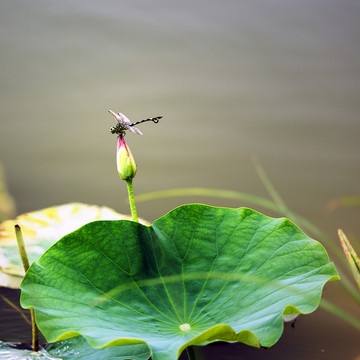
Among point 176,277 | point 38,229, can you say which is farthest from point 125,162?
point 38,229

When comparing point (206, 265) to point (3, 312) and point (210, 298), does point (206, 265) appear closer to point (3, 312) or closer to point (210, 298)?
point (210, 298)

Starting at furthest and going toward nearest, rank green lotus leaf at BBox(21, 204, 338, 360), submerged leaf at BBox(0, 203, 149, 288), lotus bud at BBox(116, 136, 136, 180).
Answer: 1. submerged leaf at BBox(0, 203, 149, 288)
2. lotus bud at BBox(116, 136, 136, 180)
3. green lotus leaf at BBox(21, 204, 338, 360)

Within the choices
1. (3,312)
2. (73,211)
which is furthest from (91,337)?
(73,211)

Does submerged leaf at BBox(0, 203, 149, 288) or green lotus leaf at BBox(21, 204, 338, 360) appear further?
submerged leaf at BBox(0, 203, 149, 288)

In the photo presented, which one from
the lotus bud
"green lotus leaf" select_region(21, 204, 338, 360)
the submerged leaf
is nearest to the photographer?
"green lotus leaf" select_region(21, 204, 338, 360)

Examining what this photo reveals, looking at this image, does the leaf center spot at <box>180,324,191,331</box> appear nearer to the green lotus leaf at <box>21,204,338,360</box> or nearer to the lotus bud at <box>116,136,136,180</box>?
the green lotus leaf at <box>21,204,338,360</box>

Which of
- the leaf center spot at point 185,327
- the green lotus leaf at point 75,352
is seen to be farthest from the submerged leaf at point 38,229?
the leaf center spot at point 185,327

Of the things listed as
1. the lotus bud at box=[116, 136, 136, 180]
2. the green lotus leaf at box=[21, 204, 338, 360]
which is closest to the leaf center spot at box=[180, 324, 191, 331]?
the green lotus leaf at box=[21, 204, 338, 360]

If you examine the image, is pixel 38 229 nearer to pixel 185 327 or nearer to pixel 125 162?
pixel 125 162
